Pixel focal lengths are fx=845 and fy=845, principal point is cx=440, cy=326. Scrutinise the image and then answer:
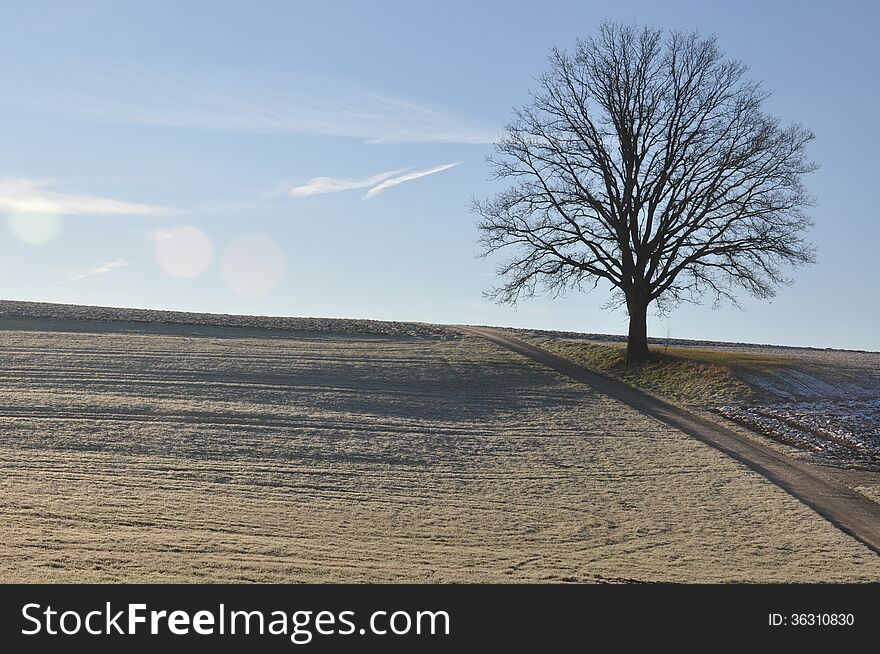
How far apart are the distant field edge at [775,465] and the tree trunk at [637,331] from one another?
201cm

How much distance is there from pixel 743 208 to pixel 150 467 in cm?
2602

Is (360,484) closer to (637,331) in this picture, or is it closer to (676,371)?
(676,371)

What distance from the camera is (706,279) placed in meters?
35.2

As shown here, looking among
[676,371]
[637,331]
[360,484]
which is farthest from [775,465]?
[637,331]

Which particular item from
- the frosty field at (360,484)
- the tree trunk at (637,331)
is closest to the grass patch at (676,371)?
the tree trunk at (637,331)

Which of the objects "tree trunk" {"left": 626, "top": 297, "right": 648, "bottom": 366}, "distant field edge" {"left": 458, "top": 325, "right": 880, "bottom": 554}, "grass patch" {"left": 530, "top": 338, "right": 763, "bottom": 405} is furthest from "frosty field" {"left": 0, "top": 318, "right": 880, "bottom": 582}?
"tree trunk" {"left": 626, "top": 297, "right": 648, "bottom": 366}

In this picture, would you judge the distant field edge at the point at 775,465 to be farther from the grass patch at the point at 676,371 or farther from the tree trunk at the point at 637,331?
the tree trunk at the point at 637,331

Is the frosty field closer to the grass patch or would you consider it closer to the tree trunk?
the grass patch

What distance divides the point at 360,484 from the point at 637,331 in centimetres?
2128

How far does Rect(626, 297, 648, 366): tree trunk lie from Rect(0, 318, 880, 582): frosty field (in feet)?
15.1

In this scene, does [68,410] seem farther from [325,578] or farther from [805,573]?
[805,573]

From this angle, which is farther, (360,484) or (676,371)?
(676,371)

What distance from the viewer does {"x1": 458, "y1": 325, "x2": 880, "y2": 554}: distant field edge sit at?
56.7 feet

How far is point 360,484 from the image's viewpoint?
60.1 ft
